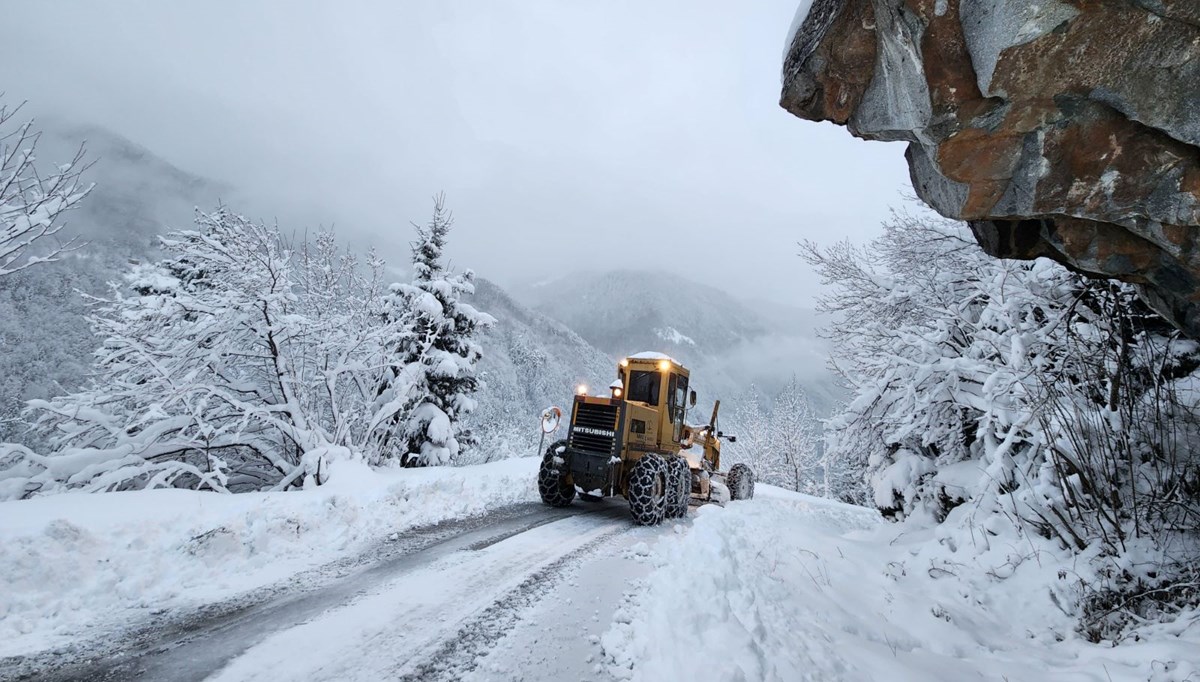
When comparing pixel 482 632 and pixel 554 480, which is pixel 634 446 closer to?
pixel 554 480

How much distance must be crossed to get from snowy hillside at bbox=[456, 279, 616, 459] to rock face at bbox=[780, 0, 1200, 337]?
2822 cm

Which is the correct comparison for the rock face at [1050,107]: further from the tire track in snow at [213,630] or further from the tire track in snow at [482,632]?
the tire track in snow at [213,630]

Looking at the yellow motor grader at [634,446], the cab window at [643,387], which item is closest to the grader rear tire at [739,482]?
the yellow motor grader at [634,446]

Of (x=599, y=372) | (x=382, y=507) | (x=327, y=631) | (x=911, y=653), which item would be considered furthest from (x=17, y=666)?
(x=599, y=372)

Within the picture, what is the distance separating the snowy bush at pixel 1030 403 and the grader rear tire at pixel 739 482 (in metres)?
6.95

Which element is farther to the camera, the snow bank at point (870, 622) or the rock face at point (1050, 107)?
the snow bank at point (870, 622)

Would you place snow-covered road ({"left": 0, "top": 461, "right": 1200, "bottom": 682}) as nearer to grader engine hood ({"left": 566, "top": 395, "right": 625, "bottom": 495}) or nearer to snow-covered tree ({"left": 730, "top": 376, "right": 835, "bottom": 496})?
grader engine hood ({"left": 566, "top": 395, "right": 625, "bottom": 495})

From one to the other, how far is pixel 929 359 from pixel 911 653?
451 cm

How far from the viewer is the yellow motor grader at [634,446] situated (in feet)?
31.1

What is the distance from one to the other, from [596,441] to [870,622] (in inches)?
253

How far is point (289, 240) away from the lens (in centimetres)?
1151

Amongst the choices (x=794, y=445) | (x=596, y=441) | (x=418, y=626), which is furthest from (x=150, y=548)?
(x=794, y=445)

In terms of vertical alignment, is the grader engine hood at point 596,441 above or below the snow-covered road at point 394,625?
above

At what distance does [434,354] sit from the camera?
580 inches
